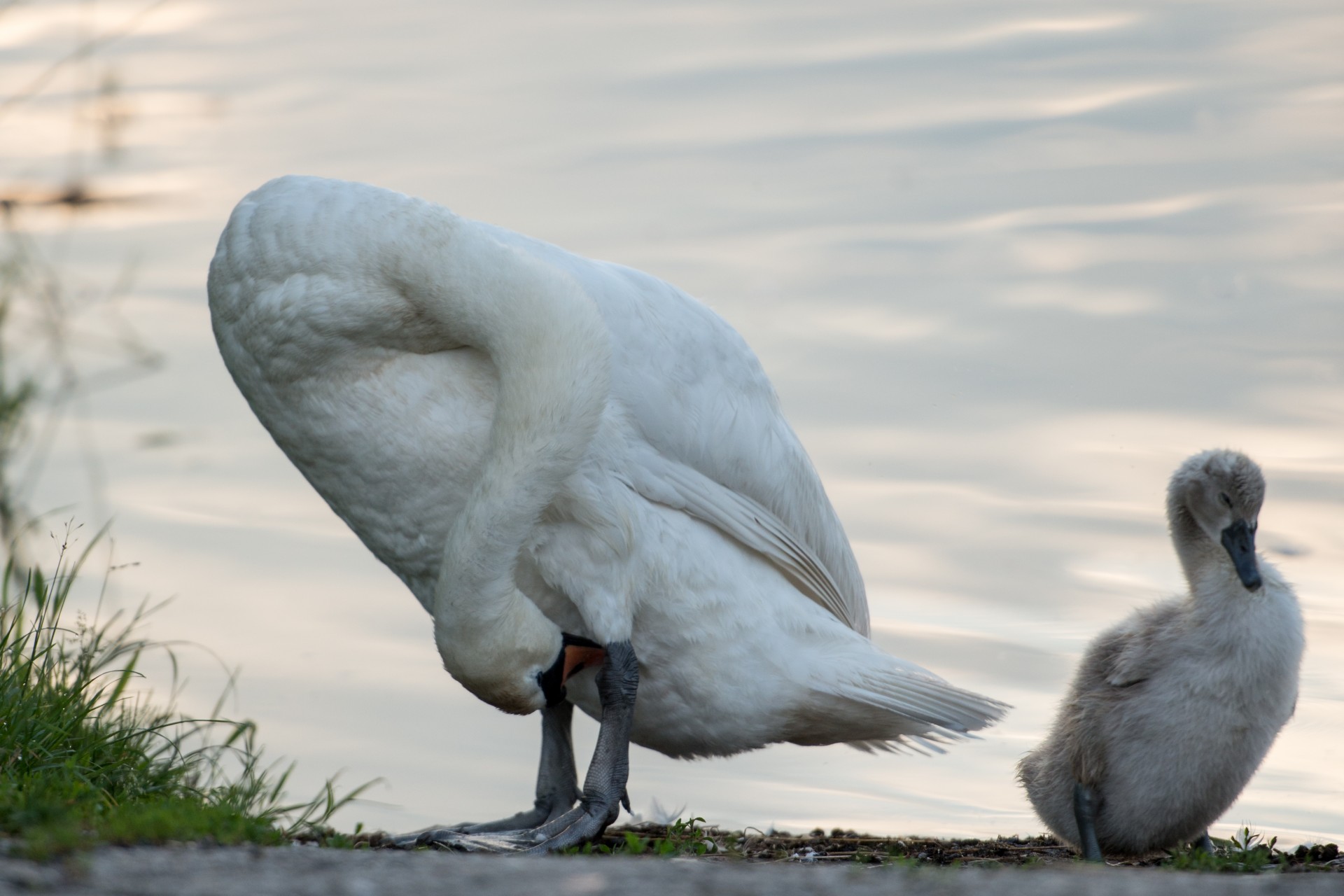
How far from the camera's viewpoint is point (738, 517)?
5.91 meters

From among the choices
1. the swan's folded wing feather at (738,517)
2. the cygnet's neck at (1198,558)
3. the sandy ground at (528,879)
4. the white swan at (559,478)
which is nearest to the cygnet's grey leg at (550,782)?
the white swan at (559,478)

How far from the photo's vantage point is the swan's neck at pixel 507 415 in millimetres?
4953

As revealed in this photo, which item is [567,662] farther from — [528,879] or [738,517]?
[528,879]

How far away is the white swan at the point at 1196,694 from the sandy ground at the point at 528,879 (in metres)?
2.20

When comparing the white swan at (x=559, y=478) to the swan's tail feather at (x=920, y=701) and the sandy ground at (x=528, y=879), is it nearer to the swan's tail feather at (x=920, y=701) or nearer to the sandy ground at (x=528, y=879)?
the swan's tail feather at (x=920, y=701)

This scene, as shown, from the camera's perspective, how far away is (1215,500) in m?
5.78

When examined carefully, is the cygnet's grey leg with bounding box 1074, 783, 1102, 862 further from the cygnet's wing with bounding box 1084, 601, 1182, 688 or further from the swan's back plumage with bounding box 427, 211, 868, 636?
the swan's back plumage with bounding box 427, 211, 868, 636

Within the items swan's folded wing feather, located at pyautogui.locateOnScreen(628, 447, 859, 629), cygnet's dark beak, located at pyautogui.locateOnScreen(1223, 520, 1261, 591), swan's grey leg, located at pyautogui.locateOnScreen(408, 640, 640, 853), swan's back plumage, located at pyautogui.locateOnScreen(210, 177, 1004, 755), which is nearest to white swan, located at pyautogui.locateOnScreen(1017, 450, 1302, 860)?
cygnet's dark beak, located at pyautogui.locateOnScreen(1223, 520, 1261, 591)

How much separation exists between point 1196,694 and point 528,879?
3289mm

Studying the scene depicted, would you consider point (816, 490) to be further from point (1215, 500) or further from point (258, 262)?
point (258, 262)

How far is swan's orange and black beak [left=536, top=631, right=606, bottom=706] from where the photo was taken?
17.4 ft

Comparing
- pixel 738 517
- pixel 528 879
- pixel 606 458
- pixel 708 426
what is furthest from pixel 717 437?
pixel 528 879

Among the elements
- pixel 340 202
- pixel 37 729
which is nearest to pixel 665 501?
pixel 340 202

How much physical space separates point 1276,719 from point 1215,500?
2.63ft
